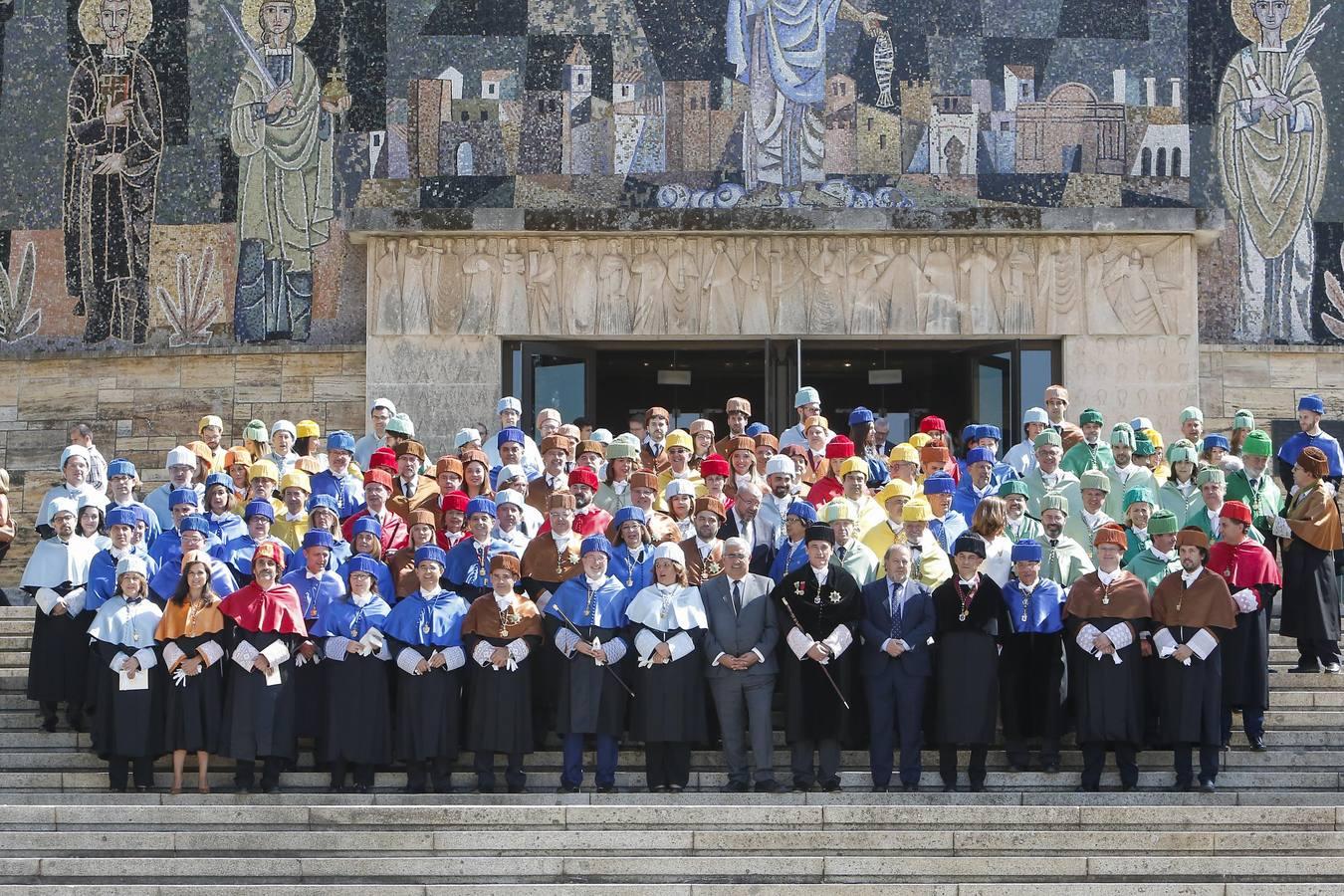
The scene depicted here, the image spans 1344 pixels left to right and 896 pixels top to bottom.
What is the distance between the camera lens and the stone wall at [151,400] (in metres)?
20.1

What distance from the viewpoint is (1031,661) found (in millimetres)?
13289

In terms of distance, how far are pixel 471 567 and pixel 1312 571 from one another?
5695 mm

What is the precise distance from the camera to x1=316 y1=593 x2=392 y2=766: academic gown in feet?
43.1

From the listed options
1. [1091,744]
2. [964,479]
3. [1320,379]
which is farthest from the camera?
[1320,379]

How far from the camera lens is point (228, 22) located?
20656 mm

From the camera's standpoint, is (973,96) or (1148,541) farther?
(973,96)

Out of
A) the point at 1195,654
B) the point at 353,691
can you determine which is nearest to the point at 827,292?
the point at 1195,654

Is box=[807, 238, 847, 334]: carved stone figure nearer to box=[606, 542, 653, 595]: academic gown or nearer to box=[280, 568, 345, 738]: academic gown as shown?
box=[606, 542, 653, 595]: academic gown

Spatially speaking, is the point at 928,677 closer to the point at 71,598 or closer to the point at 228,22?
the point at 71,598

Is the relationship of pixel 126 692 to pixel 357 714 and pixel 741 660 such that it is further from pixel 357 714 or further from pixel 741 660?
pixel 741 660

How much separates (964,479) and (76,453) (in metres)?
6.48

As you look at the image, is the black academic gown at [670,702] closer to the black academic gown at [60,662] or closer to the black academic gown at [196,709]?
the black academic gown at [196,709]

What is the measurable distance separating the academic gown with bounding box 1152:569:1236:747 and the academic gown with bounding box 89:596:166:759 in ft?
20.6

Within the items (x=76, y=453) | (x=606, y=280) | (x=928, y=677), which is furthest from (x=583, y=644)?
(x=606, y=280)
